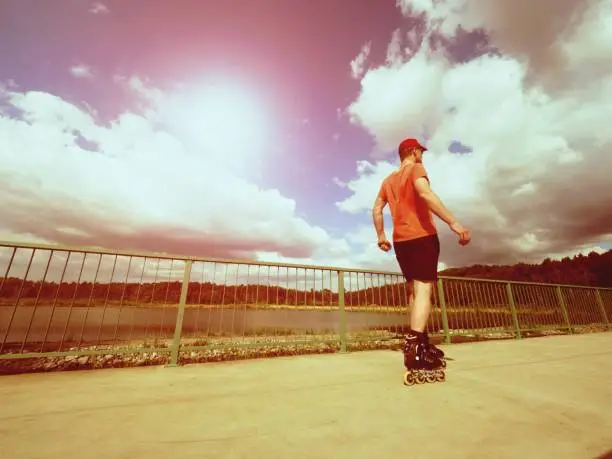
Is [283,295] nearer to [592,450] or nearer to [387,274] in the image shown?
[387,274]

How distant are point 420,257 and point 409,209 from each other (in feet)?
1.51

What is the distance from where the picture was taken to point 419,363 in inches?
83.6

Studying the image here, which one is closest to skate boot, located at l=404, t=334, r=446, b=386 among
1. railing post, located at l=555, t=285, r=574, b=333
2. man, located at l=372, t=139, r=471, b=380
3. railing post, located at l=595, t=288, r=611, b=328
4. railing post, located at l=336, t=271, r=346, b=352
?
man, located at l=372, t=139, r=471, b=380

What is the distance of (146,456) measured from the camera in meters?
1.09

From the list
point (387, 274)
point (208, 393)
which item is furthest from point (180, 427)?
point (387, 274)

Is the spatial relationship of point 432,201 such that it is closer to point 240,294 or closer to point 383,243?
point 383,243

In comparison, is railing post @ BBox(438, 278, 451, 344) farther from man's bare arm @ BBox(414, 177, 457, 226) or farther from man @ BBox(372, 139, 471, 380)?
man's bare arm @ BBox(414, 177, 457, 226)

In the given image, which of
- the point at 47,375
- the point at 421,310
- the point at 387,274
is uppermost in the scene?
the point at 387,274

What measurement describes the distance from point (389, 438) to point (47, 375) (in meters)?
3.18

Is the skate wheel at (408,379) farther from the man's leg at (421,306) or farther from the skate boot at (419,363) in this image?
the man's leg at (421,306)

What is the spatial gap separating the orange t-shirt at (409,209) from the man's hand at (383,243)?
0.15 m

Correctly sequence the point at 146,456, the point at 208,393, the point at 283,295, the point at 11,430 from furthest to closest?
the point at 283,295 → the point at 208,393 → the point at 11,430 → the point at 146,456

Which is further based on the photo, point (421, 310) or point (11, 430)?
point (421, 310)

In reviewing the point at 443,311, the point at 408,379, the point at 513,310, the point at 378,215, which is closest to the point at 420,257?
the point at 378,215
